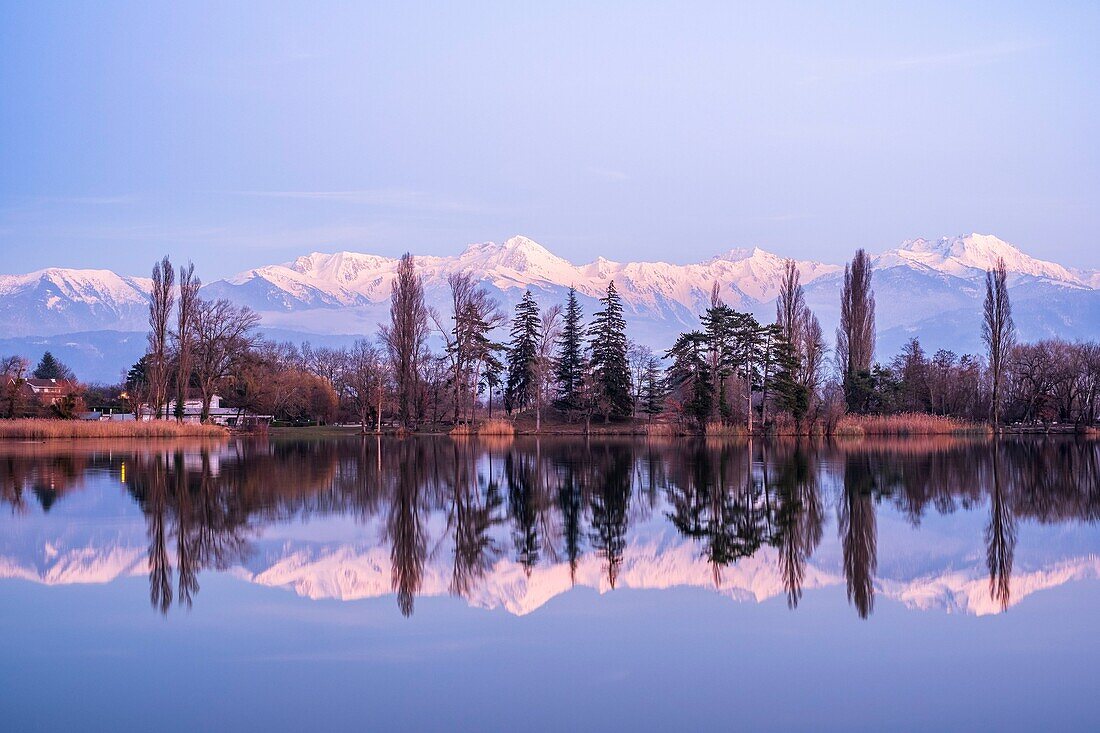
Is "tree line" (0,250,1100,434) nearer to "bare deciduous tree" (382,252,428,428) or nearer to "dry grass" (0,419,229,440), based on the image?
"bare deciduous tree" (382,252,428,428)

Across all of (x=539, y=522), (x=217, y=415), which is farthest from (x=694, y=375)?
(x=539, y=522)

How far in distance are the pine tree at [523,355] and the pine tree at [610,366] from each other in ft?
12.1

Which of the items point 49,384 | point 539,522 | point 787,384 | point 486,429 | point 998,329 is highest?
point 998,329

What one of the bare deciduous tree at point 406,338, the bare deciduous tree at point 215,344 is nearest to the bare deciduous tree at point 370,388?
the bare deciduous tree at point 406,338

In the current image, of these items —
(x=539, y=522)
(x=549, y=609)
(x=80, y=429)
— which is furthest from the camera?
(x=80, y=429)

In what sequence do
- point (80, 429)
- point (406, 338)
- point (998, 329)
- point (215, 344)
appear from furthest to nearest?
point (215, 344)
point (998, 329)
point (406, 338)
point (80, 429)

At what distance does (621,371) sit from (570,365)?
337 centimetres

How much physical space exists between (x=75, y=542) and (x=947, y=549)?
39.4 feet

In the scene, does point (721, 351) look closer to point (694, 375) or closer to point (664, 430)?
point (694, 375)

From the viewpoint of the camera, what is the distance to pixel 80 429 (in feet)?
164

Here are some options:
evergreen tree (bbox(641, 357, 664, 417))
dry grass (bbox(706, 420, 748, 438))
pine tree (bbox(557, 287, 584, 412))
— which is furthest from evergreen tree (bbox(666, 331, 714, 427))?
pine tree (bbox(557, 287, 584, 412))

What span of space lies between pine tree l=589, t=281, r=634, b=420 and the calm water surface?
120 ft

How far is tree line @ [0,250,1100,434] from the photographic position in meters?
53.9

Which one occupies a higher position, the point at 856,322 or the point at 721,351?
the point at 856,322
